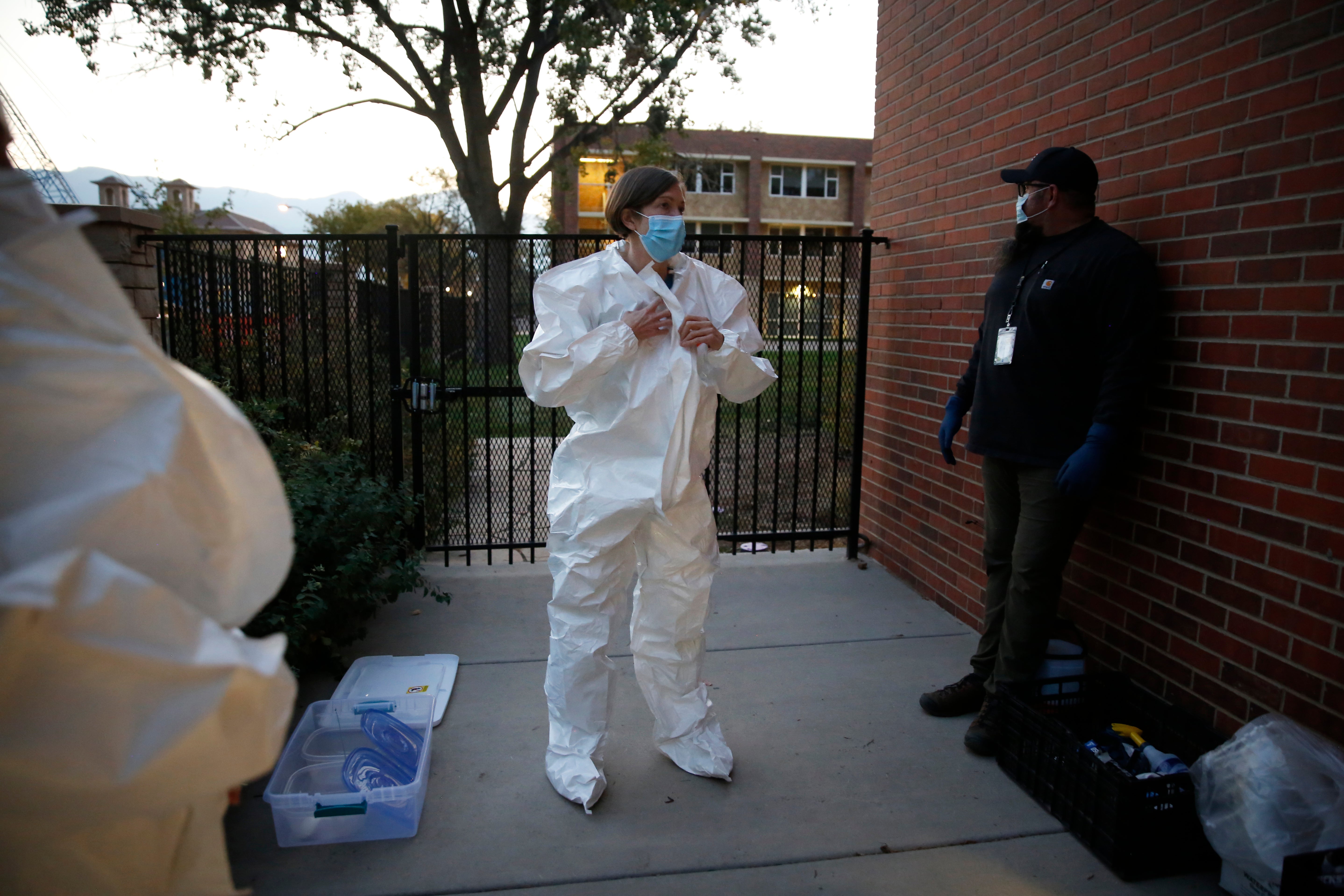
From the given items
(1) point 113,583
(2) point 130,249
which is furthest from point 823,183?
(1) point 113,583

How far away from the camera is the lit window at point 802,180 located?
144 ft

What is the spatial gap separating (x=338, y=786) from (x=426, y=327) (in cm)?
285

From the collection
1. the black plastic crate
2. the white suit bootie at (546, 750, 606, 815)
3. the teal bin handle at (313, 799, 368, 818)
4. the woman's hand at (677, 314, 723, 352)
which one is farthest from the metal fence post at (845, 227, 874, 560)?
the teal bin handle at (313, 799, 368, 818)

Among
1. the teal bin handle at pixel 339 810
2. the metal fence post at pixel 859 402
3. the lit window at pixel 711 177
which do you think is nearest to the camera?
the teal bin handle at pixel 339 810

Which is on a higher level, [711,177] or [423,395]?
[711,177]

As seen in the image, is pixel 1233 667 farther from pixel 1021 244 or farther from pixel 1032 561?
pixel 1021 244

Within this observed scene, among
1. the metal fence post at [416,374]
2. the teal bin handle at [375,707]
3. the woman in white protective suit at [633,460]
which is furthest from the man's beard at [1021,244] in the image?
the metal fence post at [416,374]

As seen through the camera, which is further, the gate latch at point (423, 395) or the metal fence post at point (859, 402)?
the metal fence post at point (859, 402)

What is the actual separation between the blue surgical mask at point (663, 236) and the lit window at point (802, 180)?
43516 millimetres

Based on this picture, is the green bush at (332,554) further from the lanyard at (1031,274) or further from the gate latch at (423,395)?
the lanyard at (1031,274)

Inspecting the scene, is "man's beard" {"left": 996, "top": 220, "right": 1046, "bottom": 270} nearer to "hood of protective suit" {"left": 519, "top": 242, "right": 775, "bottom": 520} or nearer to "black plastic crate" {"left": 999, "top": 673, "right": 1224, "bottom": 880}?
"hood of protective suit" {"left": 519, "top": 242, "right": 775, "bottom": 520}

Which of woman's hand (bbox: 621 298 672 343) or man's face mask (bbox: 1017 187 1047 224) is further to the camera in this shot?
man's face mask (bbox: 1017 187 1047 224)

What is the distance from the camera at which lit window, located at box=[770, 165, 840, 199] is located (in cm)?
4388

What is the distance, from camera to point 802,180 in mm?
44062
